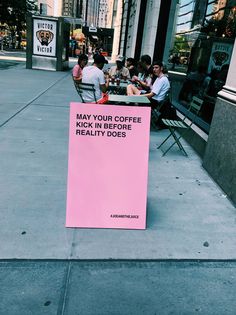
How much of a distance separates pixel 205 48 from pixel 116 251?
6.36 meters

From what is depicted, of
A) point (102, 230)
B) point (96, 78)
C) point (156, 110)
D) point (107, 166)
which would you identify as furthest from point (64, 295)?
point (156, 110)

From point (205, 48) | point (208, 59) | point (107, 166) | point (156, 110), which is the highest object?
point (205, 48)

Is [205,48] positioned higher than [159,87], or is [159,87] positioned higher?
[205,48]

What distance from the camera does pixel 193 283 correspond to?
8.75ft

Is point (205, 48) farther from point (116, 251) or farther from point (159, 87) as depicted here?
point (116, 251)

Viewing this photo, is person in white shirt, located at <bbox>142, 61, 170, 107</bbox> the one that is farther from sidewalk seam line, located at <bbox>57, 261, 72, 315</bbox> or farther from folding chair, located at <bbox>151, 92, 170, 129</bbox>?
sidewalk seam line, located at <bbox>57, 261, 72, 315</bbox>

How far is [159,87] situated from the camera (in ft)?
22.7

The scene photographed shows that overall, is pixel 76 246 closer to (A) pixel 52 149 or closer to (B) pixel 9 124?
(A) pixel 52 149

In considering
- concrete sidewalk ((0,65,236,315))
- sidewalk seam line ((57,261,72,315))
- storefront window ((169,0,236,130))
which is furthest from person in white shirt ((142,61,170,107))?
sidewalk seam line ((57,261,72,315))

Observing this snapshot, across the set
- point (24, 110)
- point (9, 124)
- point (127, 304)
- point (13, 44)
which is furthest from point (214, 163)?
point (13, 44)

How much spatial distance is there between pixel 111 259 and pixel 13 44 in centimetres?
4663

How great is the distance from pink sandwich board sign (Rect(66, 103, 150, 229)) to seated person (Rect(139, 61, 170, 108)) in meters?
4.00

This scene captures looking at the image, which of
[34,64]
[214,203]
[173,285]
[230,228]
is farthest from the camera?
[34,64]

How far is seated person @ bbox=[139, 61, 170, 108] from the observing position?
22.7 feet
